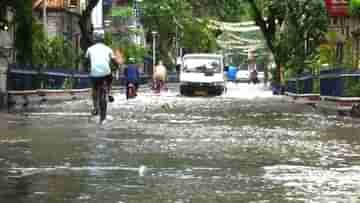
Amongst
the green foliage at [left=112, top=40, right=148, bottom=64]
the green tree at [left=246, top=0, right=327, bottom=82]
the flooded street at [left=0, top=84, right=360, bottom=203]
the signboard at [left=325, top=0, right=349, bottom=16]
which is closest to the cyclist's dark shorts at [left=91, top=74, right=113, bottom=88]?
the flooded street at [left=0, top=84, right=360, bottom=203]

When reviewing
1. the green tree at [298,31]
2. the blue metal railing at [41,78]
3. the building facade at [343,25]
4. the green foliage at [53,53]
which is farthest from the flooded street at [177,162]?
the green tree at [298,31]

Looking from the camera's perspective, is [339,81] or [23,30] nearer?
[339,81]

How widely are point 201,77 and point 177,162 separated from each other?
4012 cm

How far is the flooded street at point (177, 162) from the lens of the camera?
357 inches

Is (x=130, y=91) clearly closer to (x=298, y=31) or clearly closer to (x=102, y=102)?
(x=298, y=31)

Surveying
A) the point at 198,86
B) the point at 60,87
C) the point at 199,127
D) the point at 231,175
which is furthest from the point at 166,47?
the point at 231,175

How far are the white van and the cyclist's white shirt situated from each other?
3108 centimetres

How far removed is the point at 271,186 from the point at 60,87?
29.1 m

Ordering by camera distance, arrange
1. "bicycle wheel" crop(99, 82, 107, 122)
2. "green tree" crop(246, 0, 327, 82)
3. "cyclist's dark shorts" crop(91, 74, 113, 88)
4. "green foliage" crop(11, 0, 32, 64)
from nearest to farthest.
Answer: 1. "bicycle wheel" crop(99, 82, 107, 122)
2. "cyclist's dark shorts" crop(91, 74, 113, 88)
3. "green foliage" crop(11, 0, 32, 64)
4. "green tree" crop(246, 0, 327, 82)

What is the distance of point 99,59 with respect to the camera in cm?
2008

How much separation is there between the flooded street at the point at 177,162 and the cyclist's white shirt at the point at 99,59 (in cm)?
104

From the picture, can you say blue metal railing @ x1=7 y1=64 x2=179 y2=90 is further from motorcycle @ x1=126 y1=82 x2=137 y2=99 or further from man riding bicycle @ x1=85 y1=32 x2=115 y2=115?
man riding bicycle @ x1=85 y1=32 x2=115 y2=115

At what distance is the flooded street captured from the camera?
29.7 ft

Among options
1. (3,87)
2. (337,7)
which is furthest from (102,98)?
(337,7)
